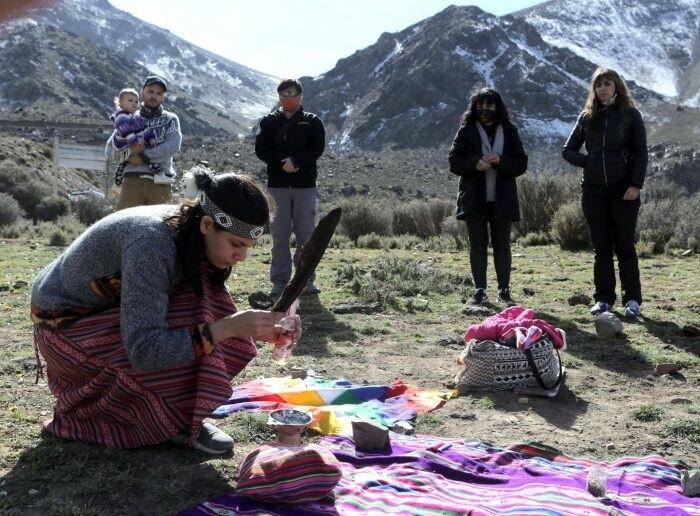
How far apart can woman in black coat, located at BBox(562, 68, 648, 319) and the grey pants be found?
2255mm

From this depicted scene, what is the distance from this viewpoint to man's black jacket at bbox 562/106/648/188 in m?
5.81

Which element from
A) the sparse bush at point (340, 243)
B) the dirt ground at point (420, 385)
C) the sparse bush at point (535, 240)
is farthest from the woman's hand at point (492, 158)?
the sparse bush at point (340, 243)

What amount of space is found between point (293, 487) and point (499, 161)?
4.16m

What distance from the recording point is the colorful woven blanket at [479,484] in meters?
2.57

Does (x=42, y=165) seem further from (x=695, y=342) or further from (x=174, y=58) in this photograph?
(x=174, y=58)

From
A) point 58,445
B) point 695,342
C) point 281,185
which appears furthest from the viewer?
point 281,185

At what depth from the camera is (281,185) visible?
6.73 m

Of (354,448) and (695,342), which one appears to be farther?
(695,342)

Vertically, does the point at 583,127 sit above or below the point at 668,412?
above

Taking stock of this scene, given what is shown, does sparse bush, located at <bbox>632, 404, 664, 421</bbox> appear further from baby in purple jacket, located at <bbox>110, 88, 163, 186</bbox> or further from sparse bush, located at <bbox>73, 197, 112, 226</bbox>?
sparse bush, located at <bbox>73, 197, 112, 226</bbox>

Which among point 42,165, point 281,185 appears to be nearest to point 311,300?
point 281,185

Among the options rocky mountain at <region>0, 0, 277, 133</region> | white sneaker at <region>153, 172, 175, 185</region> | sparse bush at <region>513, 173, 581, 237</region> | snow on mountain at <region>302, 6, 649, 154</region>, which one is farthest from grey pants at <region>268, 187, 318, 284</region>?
snow on mountain at <region>302, 6, 649, 154</region>

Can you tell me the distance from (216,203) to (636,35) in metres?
133

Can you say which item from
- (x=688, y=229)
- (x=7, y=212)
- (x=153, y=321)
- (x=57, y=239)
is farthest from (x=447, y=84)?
(x=153, y=321)
